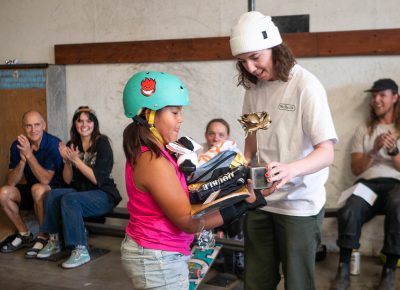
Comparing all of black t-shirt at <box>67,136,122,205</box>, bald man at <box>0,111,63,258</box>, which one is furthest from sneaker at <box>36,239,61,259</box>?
black t-shirt at <box>67,136,122,205</box>

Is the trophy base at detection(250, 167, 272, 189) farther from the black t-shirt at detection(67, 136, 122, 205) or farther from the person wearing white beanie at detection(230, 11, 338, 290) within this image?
the black t-shirt at detection(67, 136, 122, 205)

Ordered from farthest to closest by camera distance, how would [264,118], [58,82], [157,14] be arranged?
[58,82]
[157,14]
[264,118]

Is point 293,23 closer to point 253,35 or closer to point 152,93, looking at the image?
point 253,35

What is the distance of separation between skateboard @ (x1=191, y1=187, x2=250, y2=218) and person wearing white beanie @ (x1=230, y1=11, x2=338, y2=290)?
0.74 feet

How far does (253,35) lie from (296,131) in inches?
19.5

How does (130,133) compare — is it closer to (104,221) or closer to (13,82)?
(104,221)


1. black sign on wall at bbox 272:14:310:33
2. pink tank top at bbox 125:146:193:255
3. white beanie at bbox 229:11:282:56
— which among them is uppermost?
black sign on wall at bbox 272:14:310:33

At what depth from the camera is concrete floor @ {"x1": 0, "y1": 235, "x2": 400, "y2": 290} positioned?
4258 millimetres

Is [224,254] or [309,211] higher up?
[309,211]

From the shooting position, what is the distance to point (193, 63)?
5.36 meters

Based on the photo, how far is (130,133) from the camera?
2152 mm

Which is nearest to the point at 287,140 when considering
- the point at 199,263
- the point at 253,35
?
the point at 253,35

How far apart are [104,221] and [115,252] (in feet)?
1.67

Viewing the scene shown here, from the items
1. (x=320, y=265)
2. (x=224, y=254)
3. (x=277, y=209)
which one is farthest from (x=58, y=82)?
(x=277, y=209)
